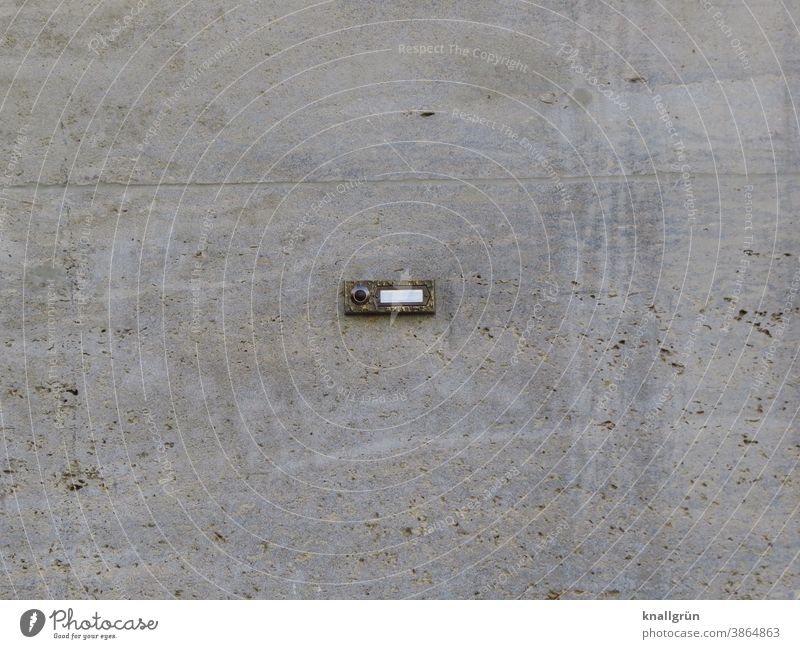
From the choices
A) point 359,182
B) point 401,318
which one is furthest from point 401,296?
point 359,182

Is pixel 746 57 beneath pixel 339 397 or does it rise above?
above

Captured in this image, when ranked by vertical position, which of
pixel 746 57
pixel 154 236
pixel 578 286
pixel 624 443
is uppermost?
pixel 746 57

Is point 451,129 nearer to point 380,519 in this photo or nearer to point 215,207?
point 215,207

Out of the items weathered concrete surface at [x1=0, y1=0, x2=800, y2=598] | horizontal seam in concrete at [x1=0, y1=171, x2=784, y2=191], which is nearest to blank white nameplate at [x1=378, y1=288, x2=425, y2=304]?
weathered concrete surface at [x1=0, y1=0, x2=800, y2=598]

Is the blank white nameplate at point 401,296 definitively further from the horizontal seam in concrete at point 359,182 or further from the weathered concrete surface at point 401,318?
the horizontal seam in concrete at point 359,182

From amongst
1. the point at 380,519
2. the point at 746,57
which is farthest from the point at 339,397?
the point at 746,57

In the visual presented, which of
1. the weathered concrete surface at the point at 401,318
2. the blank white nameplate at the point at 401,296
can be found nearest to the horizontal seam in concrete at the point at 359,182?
the weathered concrete surface at the point at 401,318

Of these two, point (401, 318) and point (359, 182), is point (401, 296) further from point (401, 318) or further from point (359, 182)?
point (359, 182)
